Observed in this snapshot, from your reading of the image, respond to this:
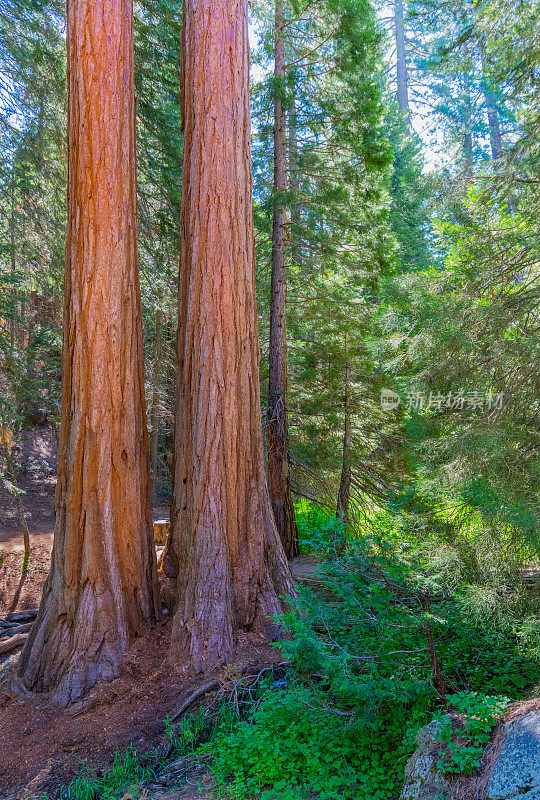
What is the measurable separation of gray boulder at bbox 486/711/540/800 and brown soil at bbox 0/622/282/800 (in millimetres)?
1960

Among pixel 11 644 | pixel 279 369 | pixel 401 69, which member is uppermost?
pixel 401 69

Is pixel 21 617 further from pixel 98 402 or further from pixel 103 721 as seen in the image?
pixel 98 402

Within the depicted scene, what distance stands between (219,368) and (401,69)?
25.3m

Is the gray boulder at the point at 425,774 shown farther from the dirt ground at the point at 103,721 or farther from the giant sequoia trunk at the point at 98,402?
the giant sequoia trunk at the point at 98,402

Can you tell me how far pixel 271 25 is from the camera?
334 inches

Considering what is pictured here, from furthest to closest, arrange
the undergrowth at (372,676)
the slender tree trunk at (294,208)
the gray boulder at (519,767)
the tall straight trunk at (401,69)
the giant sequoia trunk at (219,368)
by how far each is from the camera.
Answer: the tall straight trunk at (401,69) → the slender tree trunk at (294,208) → the giant sequoia trunk at (219,368) → the undergrowth at (372,676) → the gray boulder at (519,767)

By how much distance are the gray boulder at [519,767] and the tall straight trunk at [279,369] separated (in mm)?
6359

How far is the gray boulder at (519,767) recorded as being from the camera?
6.79 ft

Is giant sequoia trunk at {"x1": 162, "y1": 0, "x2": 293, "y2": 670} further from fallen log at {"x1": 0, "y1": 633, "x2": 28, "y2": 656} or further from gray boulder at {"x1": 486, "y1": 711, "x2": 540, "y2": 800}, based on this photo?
gray boulder at {"x1": 486, "y1": 711, "x2": 540, "y2": 800}

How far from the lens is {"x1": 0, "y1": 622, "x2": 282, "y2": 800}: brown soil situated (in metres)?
3.57

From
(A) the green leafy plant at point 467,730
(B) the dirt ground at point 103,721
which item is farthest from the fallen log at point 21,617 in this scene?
(A) the green leafy plant at point 467,730

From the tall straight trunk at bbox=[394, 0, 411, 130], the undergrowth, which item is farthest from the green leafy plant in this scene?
the tall straight trunk at bbox=[394, 0, 411, 130]

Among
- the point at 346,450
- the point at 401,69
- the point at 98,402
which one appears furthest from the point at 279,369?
the point at 401,69

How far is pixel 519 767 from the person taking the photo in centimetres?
214
